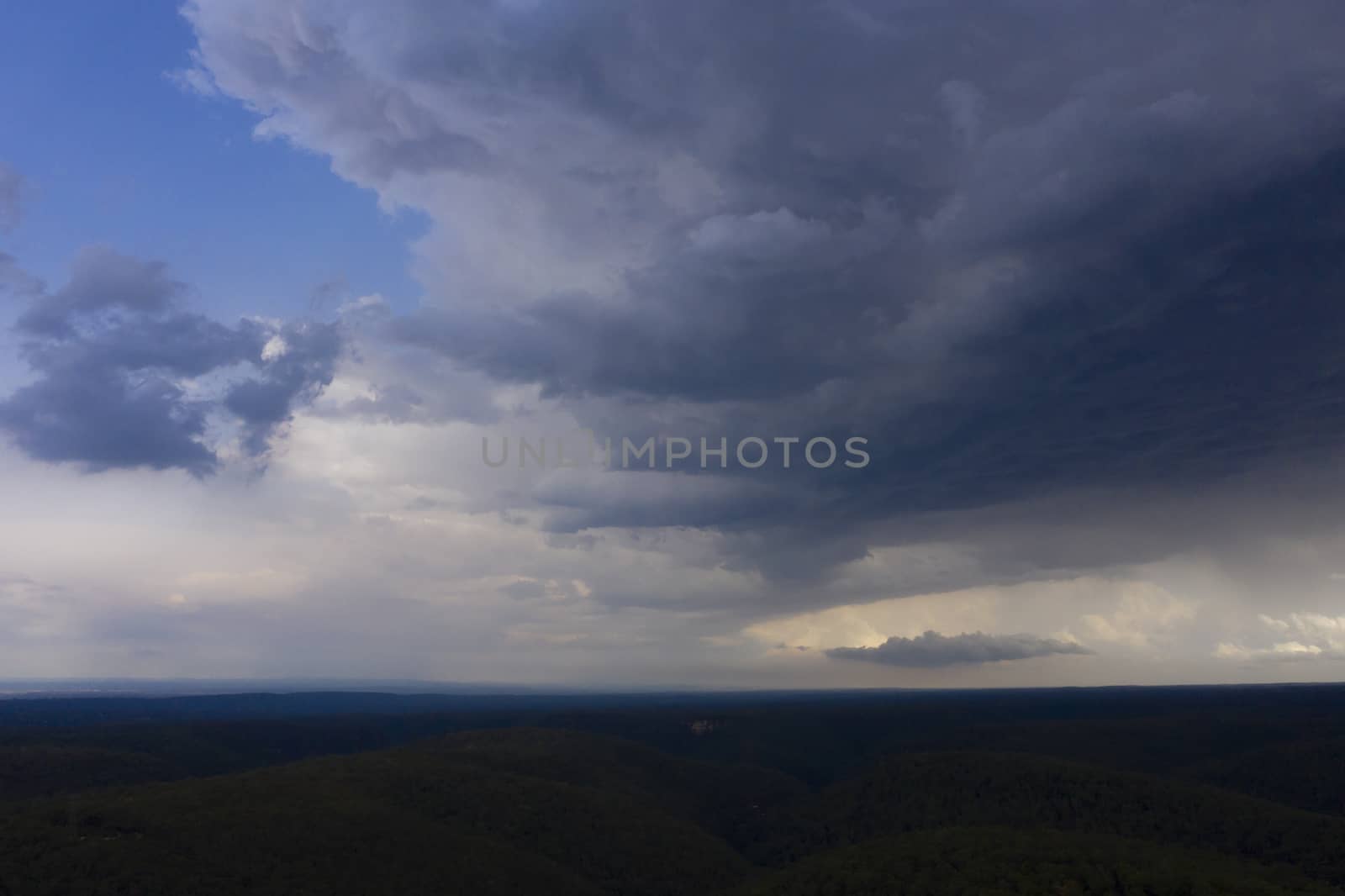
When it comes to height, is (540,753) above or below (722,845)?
above

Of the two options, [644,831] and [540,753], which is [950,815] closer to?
[644,831]

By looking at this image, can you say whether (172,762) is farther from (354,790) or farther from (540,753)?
(354,790)

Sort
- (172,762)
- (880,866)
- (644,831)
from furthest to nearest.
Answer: (172,762), (644,831), (880,866)

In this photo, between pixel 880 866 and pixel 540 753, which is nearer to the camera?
pixel 880 866

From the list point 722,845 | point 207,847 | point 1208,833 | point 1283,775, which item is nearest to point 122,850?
point 207,847

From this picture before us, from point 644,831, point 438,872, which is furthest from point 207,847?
point 644,831

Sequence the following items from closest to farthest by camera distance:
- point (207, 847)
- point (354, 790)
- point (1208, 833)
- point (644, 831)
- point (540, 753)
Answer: point (207, 847), point (1208, 833), point (354, 790), point (644, 831), point (540, 753)

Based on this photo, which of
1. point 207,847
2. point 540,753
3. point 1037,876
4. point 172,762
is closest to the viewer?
point 1037,876

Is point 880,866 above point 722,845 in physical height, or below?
Result: above

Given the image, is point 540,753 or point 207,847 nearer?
point 207,847
